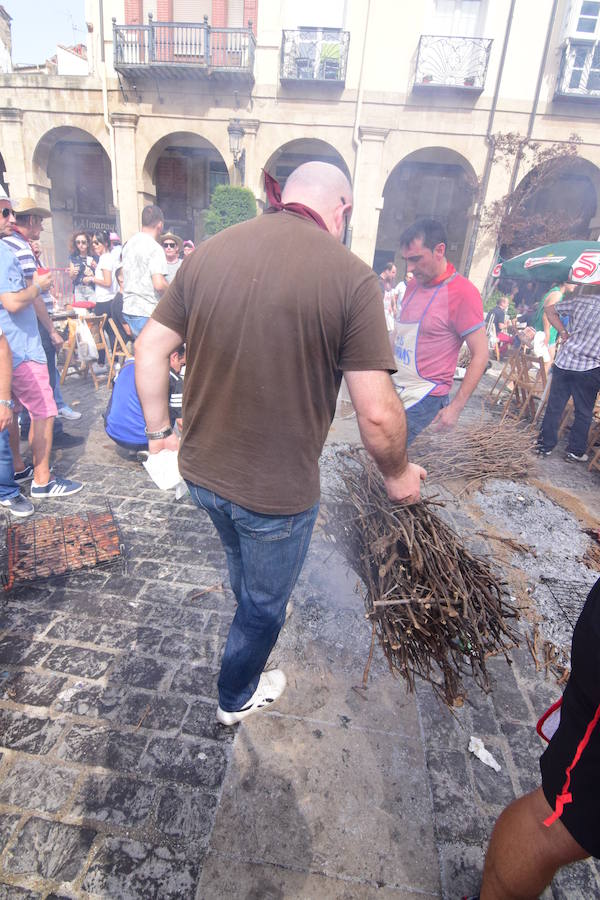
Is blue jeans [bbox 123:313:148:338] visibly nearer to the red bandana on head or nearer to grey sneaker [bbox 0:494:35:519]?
grey sneaker [bbox 0:494:35:519]

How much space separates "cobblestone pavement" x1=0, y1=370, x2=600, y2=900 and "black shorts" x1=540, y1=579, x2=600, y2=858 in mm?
780

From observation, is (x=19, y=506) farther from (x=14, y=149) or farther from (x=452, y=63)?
(x=14, y=149)

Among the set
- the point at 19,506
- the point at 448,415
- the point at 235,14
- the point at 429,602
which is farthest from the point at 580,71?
the point at 19,506

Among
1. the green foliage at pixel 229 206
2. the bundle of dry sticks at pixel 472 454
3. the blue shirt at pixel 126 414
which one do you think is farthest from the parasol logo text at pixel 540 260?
the green foliage at pixel 229 206

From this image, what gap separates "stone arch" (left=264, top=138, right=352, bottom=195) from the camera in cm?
1603

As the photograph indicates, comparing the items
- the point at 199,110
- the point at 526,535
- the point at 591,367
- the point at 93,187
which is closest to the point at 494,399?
the point at 591,367

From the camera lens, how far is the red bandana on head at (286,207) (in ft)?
5.67

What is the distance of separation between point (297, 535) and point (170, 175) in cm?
2178

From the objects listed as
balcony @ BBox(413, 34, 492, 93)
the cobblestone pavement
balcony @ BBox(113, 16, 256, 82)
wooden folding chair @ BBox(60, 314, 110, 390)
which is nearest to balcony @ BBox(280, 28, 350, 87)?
balcony @ BBox(113, 16, 256, 82)

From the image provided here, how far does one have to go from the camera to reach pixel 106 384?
25.5ft

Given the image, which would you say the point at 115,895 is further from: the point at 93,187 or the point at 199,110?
the point at 93,187

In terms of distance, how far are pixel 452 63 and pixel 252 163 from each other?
22.5ft

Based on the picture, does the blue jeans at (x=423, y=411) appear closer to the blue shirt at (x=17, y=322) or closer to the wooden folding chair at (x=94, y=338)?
the blue shirt at (x=17, y=322)

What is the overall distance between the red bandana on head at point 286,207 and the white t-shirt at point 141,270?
13.6 feet
